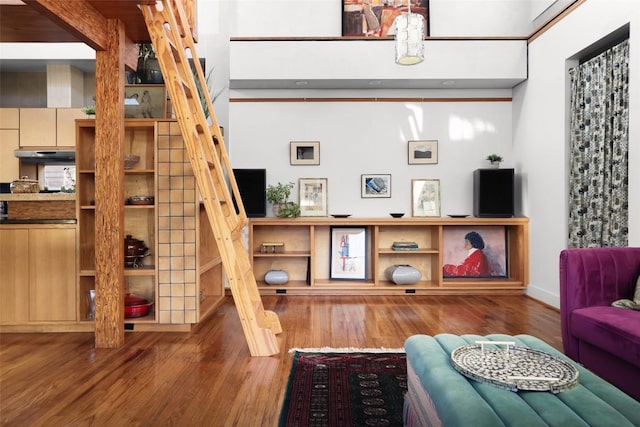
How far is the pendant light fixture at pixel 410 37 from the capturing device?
3379mm

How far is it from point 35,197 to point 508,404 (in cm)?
357

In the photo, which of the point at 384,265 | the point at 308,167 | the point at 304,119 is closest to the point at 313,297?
the point at 384,265

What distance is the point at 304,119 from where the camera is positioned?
550cm

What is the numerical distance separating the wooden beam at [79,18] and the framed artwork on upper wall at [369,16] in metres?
2.99

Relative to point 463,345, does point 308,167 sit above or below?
above

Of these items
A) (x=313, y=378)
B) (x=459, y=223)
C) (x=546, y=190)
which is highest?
(x=546, y=190)

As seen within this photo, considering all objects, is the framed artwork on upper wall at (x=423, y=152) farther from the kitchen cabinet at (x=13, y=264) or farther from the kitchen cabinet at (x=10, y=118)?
the kitchen cabinet at (x=10, y=118)

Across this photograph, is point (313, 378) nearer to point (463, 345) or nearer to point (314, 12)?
point (463, 345)

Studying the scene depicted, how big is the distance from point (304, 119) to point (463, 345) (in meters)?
4.14

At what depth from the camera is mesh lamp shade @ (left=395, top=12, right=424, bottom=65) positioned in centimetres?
338

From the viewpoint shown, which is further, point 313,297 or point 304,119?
point 304,119

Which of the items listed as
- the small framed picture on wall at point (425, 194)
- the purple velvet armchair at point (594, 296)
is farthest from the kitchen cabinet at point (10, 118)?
the purple velvet armchair at point (594, 296)

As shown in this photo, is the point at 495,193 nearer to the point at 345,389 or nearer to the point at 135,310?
the point at 345,389

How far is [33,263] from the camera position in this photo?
3.46 metres
